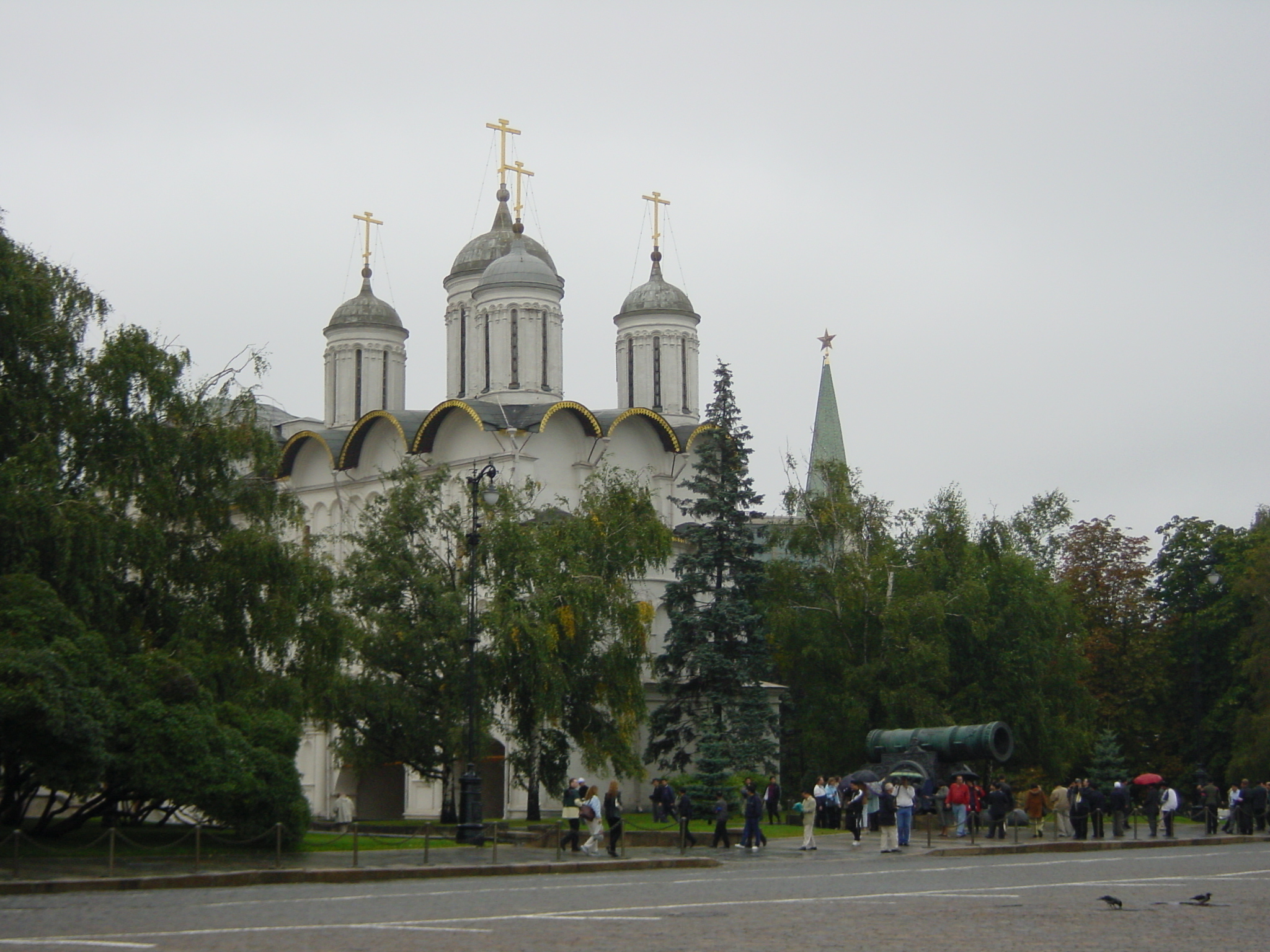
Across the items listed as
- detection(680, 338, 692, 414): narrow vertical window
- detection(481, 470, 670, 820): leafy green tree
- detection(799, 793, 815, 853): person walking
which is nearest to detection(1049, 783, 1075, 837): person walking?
detection(799, 793, 815, 853): person walking

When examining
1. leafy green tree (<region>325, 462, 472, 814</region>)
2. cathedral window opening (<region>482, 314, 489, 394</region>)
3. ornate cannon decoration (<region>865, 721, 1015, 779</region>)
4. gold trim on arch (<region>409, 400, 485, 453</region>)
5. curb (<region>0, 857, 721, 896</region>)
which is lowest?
curb (<region>0, 857, 721, 896</region>)

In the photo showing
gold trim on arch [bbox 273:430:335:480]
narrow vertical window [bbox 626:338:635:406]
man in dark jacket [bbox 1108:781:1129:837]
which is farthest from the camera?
narrow vertical window [bbox 626:338:635:406]

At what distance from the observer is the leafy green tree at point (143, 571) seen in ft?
64.0

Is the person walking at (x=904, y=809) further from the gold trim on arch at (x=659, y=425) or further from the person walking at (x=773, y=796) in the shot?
the gold trim on arch at (x=659, y=425)

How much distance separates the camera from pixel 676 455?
43.4 metres

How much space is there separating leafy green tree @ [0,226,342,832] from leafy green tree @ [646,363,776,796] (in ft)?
41.0

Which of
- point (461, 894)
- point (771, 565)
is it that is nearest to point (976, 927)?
point (461, 894)

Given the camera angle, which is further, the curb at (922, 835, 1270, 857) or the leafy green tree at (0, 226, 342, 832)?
the curb at (922, 835, 1270, 857)

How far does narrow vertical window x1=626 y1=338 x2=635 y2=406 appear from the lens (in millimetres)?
46781

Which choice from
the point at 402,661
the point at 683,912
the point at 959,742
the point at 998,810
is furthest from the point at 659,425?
the point at 683,912

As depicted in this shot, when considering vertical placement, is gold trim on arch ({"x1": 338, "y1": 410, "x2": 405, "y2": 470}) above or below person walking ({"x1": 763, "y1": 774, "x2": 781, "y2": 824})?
above

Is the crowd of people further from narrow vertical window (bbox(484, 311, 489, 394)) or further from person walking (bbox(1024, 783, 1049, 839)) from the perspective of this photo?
narrow vertical window (bbox(484, 311, 489, 394))

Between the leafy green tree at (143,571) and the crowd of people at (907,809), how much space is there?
4.25 m

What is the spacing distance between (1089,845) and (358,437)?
24.1 m
